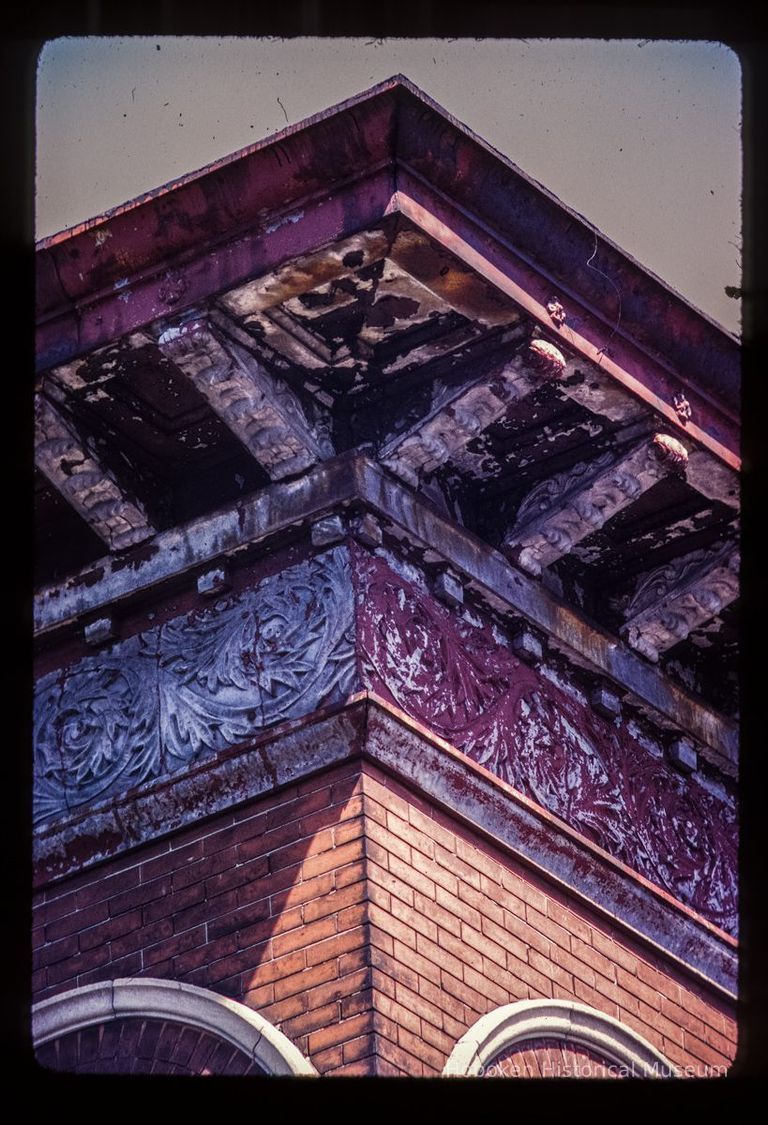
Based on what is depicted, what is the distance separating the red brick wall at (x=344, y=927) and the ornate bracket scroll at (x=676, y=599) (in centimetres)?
→ 130

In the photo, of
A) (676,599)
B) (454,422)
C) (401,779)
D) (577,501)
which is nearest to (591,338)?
(454,422)

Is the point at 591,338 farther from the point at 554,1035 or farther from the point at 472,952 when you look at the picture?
the point at 554,1035

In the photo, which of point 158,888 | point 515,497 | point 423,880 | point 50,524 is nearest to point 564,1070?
point 423,880

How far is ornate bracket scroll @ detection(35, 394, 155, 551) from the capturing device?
31.3 feet

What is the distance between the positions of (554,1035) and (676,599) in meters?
2.03

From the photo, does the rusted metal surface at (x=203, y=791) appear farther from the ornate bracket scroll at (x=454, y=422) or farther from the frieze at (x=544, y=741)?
the ornate bracket scroll at (x=454, y=422)

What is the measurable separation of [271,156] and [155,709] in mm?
2036

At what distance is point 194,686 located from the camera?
9578 mm

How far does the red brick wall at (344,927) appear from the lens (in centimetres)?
860

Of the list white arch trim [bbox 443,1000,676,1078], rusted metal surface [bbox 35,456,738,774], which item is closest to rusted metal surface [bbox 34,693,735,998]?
white arch trim [bbox 443,1000,676,1078]

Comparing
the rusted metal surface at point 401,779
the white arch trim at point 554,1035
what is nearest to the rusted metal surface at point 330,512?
the rusted metal surface at point 401,779

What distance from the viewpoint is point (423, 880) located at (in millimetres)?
8969

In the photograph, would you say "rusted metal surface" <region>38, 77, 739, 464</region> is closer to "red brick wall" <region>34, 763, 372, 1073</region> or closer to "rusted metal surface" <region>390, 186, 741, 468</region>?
"rusted metal surface" <region>390, 186, 741, 468</region>

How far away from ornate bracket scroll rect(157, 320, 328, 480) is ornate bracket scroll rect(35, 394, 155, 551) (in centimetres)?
51
